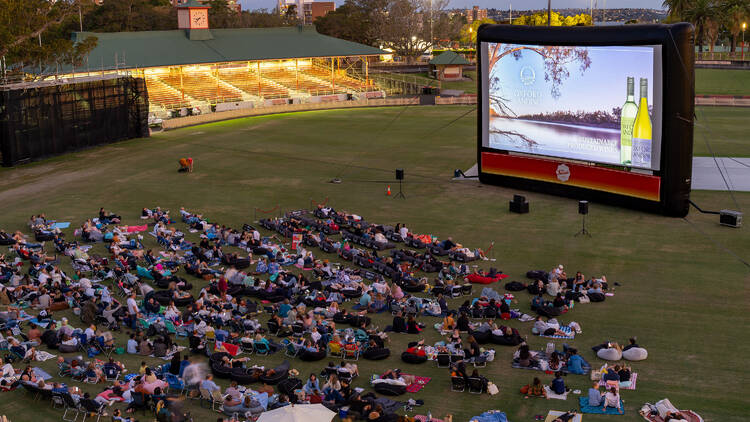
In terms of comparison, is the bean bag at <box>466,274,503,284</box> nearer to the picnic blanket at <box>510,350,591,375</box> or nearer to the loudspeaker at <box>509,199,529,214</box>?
the picnic blanket at <box>510,350,591,375</box>

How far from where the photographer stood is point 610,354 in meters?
20.5

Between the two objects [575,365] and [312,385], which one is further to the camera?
[575,365]

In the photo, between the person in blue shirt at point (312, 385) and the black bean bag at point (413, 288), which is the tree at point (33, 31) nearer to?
the black bean bag at point (413, 288)

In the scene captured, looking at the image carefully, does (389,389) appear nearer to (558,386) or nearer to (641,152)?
(558,386)

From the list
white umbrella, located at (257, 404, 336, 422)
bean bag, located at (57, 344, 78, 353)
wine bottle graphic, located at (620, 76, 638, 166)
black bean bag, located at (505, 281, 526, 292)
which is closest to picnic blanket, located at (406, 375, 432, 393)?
white umbrella, located at (257, 404, 336, 422)

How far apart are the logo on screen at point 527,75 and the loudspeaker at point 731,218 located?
443 inches

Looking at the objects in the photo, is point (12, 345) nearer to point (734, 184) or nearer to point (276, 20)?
point (734, 184)

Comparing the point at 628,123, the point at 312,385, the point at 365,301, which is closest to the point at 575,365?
the point at 312,385

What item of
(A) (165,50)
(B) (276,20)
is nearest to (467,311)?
(A) (165,50)

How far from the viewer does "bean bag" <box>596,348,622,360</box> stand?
67.2ft

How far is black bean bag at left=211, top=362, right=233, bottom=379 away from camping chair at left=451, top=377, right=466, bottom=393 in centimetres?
549

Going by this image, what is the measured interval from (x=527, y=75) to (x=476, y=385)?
23.8m

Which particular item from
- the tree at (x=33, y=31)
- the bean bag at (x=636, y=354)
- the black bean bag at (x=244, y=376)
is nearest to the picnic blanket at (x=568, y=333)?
the bean bag at (x=636, y=354)

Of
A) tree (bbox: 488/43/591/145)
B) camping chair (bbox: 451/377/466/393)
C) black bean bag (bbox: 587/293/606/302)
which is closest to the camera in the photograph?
camping chair (bbox: 451/377/466/393)
